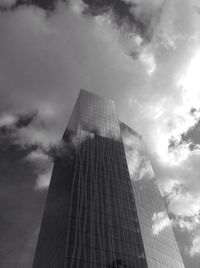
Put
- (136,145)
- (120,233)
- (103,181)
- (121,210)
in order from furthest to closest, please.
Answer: (136,145)
(103,181)
(121,210)
(120,233)

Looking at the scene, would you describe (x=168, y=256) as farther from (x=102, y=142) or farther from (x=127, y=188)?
(x=102, y=142)

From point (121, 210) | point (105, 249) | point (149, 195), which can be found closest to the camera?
point (105, 249)

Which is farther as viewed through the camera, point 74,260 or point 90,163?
point 90,163

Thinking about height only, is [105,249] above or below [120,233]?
below

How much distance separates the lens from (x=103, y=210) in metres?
99.2

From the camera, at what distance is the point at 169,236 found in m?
149

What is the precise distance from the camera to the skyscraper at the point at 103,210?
3356 inches

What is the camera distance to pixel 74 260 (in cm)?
7775

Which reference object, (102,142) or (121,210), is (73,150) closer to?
(102,142)

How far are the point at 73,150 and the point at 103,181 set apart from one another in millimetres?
23639

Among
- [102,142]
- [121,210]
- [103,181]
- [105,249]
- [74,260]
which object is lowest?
[74,260]

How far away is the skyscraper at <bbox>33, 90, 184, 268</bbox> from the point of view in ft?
280

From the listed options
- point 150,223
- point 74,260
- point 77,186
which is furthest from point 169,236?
point 74,260

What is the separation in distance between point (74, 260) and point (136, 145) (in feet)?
423
